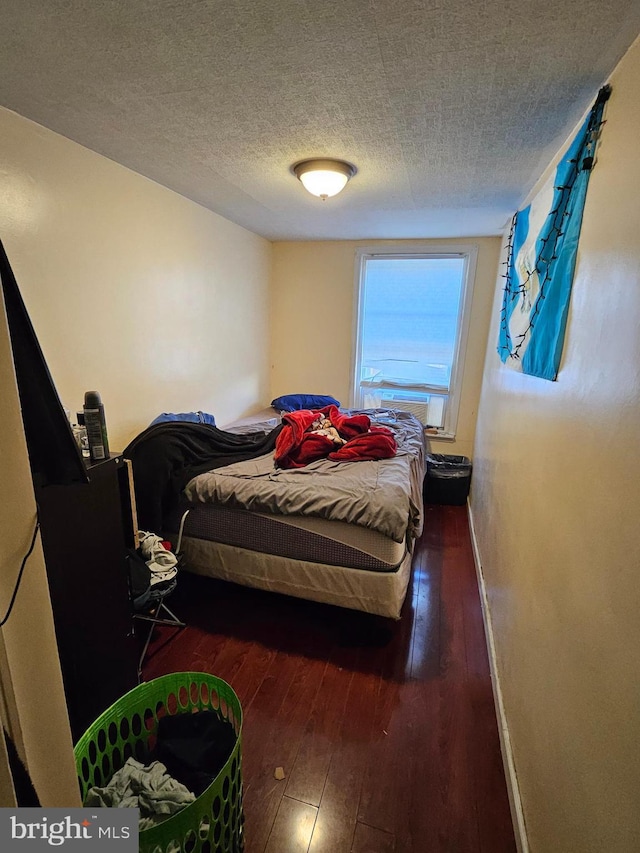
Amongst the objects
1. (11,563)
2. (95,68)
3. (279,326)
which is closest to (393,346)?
(279,326)

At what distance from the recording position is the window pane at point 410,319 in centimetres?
373

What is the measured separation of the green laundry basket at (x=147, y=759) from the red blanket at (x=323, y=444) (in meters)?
1.25

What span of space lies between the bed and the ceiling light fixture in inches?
60.3

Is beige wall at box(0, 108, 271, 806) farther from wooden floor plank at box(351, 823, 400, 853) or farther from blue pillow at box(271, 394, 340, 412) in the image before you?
wooden floor plank at box(351, 823, 400, 853)

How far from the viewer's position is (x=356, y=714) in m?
1.52

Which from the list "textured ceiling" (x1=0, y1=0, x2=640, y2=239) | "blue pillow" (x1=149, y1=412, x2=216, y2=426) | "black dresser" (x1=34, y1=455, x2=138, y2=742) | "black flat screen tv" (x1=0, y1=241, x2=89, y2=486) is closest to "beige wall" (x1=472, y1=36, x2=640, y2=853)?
"textured ceiling" (x1=0, y1=0, x2=640, y2=239)

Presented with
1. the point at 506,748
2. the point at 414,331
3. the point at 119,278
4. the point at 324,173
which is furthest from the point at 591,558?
the point at 414,331

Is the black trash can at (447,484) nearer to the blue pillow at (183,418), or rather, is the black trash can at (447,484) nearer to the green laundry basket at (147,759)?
the blue pillow at (183,418)

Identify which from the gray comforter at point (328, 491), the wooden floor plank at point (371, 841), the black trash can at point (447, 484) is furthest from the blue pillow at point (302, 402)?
the wooden floor plank at point (371, 841)

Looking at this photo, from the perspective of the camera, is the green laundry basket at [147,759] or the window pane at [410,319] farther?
the window pane at [410,319]

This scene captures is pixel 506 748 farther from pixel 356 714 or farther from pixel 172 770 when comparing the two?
pixel 172 770

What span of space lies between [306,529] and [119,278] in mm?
1796

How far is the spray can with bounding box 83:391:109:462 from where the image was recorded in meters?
1.30

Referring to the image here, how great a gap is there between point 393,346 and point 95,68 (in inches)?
A: 123
